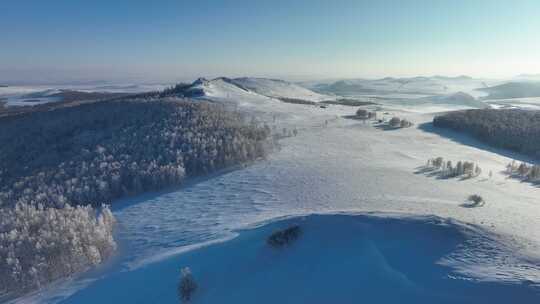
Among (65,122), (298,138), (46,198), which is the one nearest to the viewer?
(46,198)

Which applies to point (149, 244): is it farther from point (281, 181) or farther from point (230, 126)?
point (230, 126)

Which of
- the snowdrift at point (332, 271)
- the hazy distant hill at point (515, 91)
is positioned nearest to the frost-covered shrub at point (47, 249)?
the snowdrift at point (332, 271)

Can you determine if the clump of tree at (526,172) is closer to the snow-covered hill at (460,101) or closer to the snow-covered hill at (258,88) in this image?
the snow-covered hill at (258,88)

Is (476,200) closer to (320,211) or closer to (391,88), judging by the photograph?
(320,211)

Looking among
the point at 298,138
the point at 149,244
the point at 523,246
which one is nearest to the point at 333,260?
the point at 523,246

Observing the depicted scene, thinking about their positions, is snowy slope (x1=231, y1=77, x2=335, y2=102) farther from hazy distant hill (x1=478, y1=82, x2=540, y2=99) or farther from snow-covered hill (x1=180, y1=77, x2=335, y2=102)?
hazy distant hill (x1=478, y1=82, x2=540, y2=99)

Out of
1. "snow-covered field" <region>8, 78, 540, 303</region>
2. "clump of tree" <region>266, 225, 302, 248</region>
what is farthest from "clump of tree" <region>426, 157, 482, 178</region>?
"clump of tree" <region>266, 225, 302, 248</region>
